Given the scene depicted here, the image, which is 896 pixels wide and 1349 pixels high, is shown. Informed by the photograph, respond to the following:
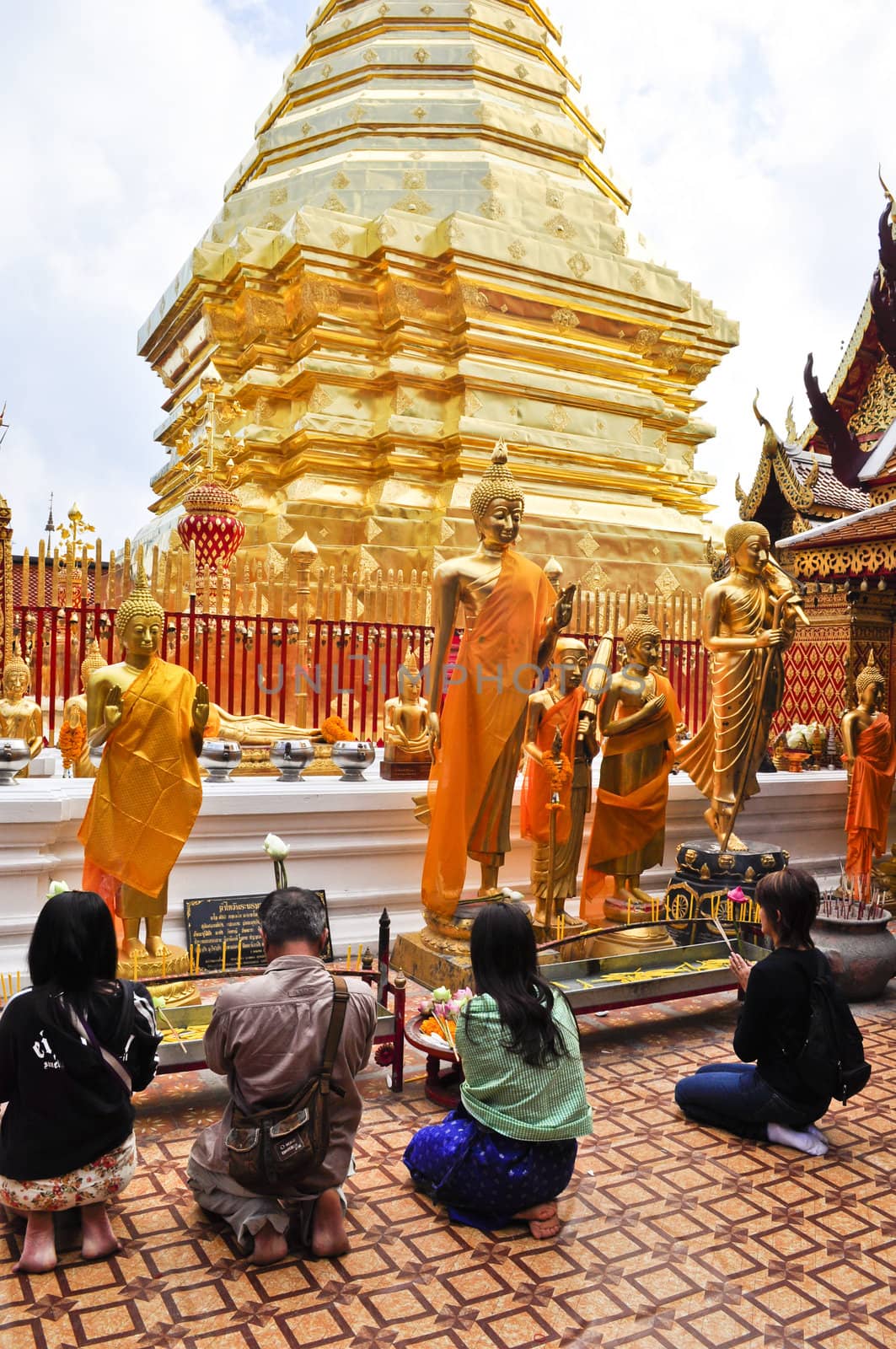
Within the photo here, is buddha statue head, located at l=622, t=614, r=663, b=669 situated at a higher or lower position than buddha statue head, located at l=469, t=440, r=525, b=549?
lower

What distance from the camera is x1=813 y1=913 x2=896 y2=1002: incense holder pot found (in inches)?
202

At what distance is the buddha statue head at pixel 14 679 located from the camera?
20.3 ft

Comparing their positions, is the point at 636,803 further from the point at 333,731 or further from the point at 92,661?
the point at 92,661

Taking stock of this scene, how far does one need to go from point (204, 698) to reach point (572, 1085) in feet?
7.30

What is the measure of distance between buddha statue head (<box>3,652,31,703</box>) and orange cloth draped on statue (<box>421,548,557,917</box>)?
2804 millimetres

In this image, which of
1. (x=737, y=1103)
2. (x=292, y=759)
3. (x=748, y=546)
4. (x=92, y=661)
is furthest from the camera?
(x=92, y=661)

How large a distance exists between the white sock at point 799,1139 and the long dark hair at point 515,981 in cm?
113

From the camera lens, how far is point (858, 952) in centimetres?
515

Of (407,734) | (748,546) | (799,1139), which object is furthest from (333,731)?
(799,1139)

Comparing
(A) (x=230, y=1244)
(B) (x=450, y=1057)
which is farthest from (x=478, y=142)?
(A) (x=230, y=1244)

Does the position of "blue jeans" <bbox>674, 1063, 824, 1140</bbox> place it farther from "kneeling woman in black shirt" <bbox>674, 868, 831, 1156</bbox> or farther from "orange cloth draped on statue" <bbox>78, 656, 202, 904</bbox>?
"orange cloth draped on statue" <bbox>78, 656, 202, 904</bbox>

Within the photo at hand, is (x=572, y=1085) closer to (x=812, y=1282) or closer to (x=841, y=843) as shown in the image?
(x=812, y=1282)

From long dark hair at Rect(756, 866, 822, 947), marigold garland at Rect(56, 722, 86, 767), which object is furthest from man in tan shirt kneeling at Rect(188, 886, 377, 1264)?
marigold garland at Rect(56, 722, 86, 767)

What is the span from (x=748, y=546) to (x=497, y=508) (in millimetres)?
1924
